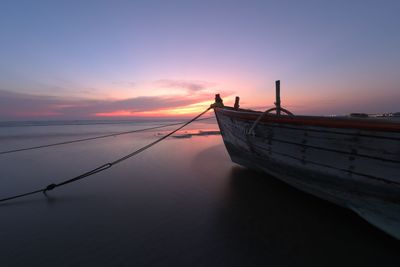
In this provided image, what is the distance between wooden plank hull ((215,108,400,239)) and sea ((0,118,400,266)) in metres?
0.43

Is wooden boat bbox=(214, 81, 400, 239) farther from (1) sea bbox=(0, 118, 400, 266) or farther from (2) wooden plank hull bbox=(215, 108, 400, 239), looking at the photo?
(1) sea bbox=(0, 118, 400, 266)

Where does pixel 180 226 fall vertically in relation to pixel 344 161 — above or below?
below

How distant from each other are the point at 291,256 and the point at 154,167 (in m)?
4.98

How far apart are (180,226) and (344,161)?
102 inches

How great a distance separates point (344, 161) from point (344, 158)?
0.15 ft

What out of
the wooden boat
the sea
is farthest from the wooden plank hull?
the sea

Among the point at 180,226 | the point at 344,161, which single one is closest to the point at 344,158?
the point at 344,161

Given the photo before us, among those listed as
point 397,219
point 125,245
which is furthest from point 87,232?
point 397,219

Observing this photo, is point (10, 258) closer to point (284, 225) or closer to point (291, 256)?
point (291, 256)

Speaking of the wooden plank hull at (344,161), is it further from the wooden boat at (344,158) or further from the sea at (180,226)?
the sea at (180,226)

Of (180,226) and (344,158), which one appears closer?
(344,158)

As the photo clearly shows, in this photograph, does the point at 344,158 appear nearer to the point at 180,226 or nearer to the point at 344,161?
the point at 344,161

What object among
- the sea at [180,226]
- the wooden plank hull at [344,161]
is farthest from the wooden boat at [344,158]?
the sea at [180,226]

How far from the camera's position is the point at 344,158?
2.89 metres
